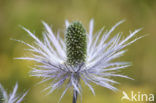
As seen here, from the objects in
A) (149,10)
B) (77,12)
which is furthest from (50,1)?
(149,10)

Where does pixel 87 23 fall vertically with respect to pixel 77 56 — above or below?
above

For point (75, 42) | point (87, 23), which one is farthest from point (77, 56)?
point (87, 23)

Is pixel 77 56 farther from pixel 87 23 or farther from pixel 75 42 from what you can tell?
pixel 87 23

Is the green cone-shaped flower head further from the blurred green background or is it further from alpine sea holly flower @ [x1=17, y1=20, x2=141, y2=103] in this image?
the blurred green background

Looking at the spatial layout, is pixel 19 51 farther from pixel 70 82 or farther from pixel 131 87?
pixel 70 82

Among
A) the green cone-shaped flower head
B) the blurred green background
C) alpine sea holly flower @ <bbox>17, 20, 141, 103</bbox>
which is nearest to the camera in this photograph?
alpine sea holly flower @ <bbox>17, 20, 141, 103</bbox>

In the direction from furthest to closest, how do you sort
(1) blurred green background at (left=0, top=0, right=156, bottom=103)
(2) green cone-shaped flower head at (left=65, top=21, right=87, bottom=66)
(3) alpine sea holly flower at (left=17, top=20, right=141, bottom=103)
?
(1) blurred green background at (left=0, top=0, right=156, bottom=103)
(2) green cone-shaped flower head at (left=65, top=21, right=87, bottom=66)
(3) alpine sea holly flower at (left=17, top=20, right=141, bottom=103)

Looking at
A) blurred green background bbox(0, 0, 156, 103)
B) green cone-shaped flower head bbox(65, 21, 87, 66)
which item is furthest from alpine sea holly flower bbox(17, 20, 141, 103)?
blurred green background bbox(0, 0, 156, 103)
